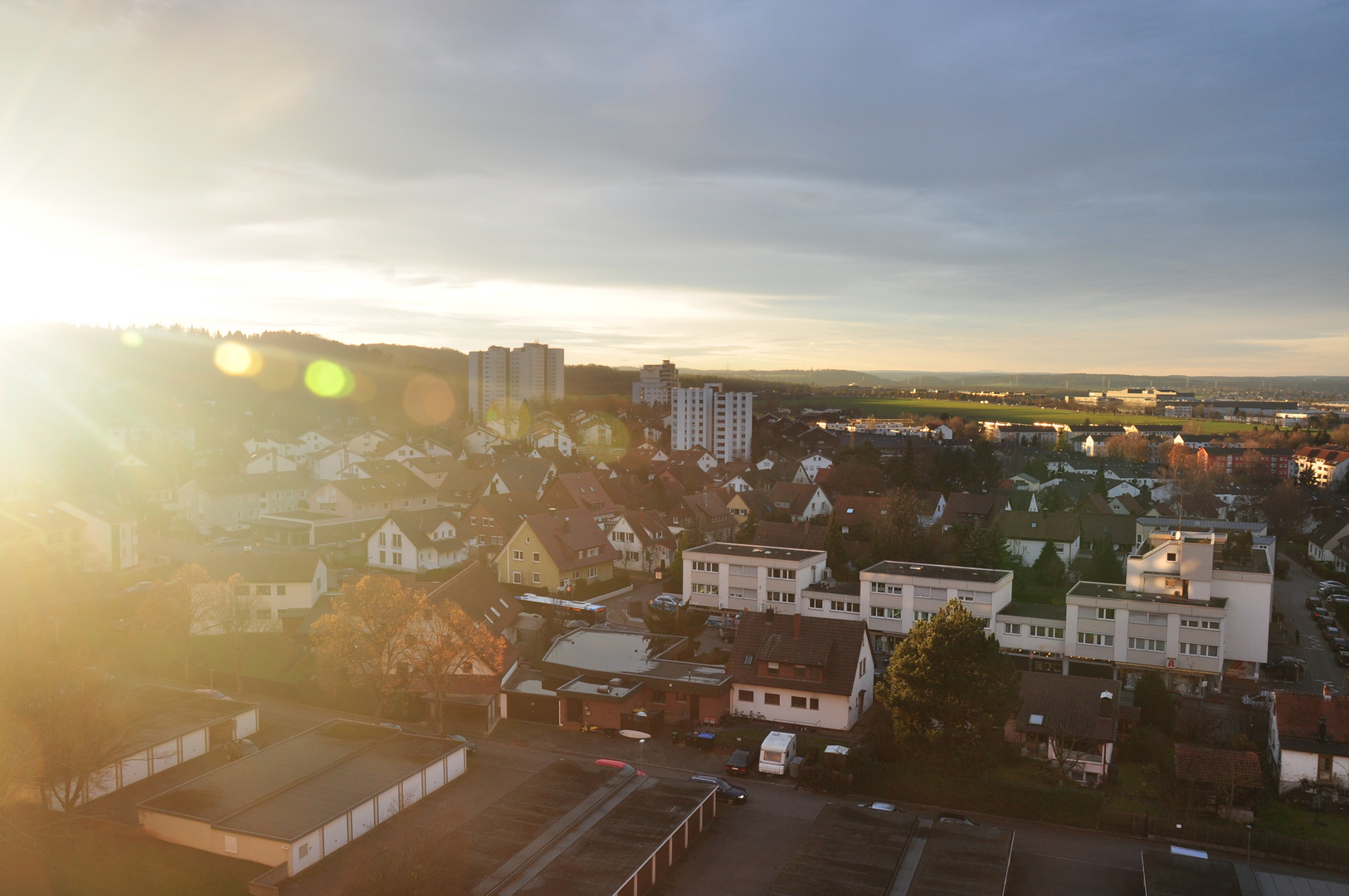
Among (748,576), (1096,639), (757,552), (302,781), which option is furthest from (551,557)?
(1096,639)

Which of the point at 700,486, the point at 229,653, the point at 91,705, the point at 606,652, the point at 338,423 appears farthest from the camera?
the point at 338,423

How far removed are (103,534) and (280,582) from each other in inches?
541

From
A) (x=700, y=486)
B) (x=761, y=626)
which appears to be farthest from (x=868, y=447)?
(x=761, y=626)

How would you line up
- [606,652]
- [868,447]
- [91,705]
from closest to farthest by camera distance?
[91,705] → [606,652] → [868,447]

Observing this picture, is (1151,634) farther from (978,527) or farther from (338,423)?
(338,423)

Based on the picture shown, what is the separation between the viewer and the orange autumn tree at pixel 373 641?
21.4 meters

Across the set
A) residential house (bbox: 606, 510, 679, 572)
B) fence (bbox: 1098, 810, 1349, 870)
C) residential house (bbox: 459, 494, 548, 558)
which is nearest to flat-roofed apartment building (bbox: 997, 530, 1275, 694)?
fence (bbox: 1098, 810, 1349, 870)

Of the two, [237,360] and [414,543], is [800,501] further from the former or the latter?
[237,360]

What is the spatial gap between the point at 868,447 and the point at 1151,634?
41456 mm

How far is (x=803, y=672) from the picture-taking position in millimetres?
22672

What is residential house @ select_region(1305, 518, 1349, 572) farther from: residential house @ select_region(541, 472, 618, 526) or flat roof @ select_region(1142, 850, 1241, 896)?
residential house @ select_region(541, 472, 618, 526)

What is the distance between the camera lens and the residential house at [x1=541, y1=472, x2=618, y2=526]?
152ft

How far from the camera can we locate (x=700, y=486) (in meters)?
60.7

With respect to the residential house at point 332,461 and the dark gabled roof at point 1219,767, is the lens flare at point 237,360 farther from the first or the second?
the dark gabled roof at point 1219,767
